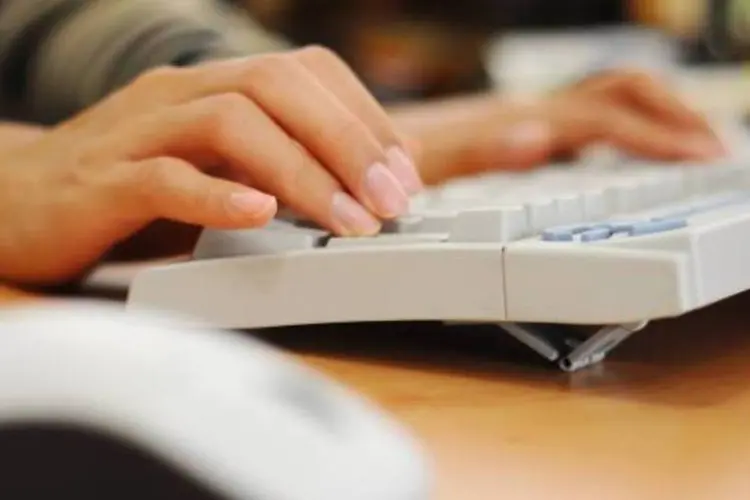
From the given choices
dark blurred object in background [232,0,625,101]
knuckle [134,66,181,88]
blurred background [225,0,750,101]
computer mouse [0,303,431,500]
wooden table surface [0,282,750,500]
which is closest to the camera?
Result: computer mouse [0,303,431,500]

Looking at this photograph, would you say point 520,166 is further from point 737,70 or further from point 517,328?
point 737,70

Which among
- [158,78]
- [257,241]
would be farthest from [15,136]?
[257,241]

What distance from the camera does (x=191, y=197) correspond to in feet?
1.61

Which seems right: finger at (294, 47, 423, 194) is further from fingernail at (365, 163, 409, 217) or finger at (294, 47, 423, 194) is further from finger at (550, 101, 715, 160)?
finger at (550, 101, 715, 160)

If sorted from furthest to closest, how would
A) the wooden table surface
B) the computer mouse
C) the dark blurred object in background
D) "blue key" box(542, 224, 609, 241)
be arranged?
1. the dark blurred object in background
2. "blue key" box(542, 224, 609, 241)
3. the wooden table surface
4. the computer mouse

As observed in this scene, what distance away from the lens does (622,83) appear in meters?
0.87

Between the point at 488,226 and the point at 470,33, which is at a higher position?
the point at 470,33

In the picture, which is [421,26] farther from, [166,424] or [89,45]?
[166,424]

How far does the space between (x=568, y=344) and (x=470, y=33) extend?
177 centimetres

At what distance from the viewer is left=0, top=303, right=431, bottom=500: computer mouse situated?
0.22m

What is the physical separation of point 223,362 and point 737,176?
16.0 inches

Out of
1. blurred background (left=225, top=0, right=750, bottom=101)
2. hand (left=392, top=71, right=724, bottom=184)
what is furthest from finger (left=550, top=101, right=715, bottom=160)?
blurred background (left=225, top=0, right=750, bottom=101)

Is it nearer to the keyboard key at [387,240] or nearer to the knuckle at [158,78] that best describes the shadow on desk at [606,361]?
the keyboard key at [387,240]

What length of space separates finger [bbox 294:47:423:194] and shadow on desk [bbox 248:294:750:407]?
6 cm
